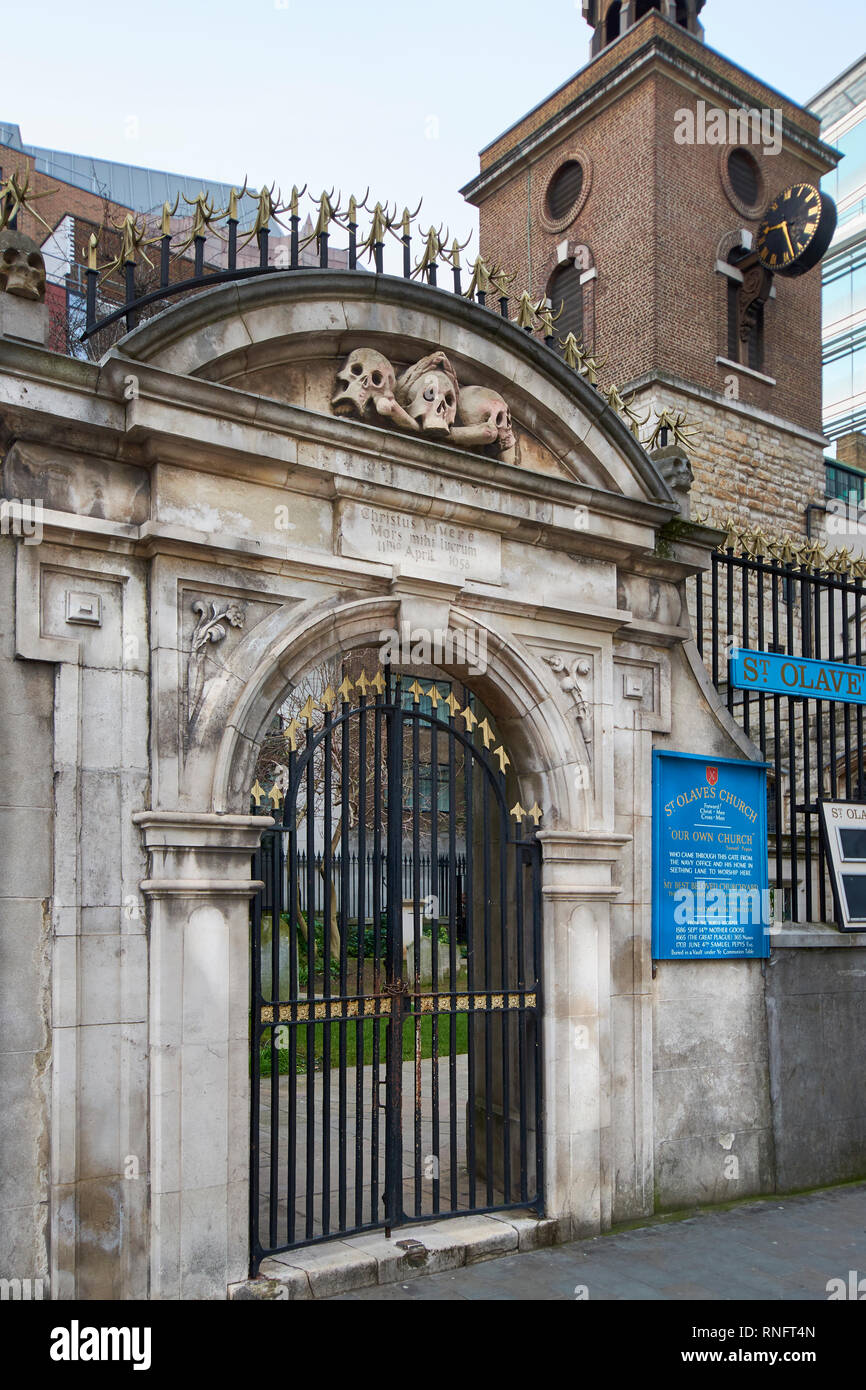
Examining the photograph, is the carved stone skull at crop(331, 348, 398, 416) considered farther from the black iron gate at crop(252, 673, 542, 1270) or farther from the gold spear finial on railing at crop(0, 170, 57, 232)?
the gold spear finial on railing at crop(0, 170, 57, 232)

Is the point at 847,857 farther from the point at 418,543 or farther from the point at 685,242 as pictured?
the point at 685,242

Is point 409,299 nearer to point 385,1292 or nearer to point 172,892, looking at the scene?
point 172,892

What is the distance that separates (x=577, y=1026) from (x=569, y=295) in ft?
61.6

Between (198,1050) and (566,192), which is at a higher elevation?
(566,192)

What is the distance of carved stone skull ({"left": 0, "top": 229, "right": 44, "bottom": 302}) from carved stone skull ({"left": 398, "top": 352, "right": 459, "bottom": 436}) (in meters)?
2.15

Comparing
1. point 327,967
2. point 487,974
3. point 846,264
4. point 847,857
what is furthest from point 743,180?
point 846,264

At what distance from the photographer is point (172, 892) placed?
18.1 ft

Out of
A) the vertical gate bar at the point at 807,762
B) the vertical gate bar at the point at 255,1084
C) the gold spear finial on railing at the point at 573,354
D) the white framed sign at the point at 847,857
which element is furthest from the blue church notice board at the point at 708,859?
the vertical gate bar at the point at 255,1084

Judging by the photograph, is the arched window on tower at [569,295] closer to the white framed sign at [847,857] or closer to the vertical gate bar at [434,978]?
the white framed sign at [847,857]

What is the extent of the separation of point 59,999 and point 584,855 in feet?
10.8

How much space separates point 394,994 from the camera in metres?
6.43

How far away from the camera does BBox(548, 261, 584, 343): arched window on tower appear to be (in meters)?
22.7

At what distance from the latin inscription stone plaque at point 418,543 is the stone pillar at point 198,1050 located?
1.73 m

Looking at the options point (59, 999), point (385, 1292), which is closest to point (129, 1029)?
point (59, 999)
